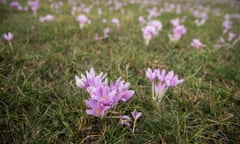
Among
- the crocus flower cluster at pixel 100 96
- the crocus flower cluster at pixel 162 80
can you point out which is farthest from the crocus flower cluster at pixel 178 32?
the crocus flower cluster at pixel 100 96

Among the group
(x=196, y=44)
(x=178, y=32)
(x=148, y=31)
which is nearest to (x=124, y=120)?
(x=148, y=31)

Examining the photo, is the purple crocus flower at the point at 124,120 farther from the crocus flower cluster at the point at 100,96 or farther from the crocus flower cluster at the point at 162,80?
the crocus flower cluster at the point at 162,80

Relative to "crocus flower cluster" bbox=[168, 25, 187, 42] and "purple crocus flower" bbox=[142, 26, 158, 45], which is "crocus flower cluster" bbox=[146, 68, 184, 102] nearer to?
"purple crocus flower" bbox=[142, 26, 158, 45]

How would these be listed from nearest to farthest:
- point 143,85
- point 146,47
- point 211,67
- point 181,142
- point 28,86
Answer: point 181,142 < point 28,86 < point 143,85 < point 211,67 < point 146,47

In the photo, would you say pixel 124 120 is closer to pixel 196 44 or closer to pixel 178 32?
pixel 196 44

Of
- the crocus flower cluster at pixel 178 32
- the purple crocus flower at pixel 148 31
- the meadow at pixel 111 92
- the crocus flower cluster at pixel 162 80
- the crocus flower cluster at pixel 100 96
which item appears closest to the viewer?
the crocus flower cluster at pixel 100 96

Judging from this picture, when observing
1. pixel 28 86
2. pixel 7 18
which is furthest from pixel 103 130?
pixel 7 18

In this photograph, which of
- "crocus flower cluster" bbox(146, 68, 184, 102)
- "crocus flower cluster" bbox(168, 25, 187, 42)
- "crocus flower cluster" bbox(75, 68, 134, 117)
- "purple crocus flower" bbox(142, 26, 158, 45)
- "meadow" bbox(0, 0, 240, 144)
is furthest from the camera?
"crocus flower cluster" bbox(168, 25, 187, 42)

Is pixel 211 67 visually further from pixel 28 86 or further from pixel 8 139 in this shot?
pixel 8 139

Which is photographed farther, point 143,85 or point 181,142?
point 143,85

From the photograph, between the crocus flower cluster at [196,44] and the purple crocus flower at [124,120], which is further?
the crocus flower cluster at [196,44]

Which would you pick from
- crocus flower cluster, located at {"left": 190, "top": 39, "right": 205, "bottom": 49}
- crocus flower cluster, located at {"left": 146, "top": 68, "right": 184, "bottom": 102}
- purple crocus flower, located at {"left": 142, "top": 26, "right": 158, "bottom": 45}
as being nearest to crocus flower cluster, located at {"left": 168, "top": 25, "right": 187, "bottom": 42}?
crocus flower cluster, located at {"left": 190, "top": 39, "right": 205, "bottom": 49}
